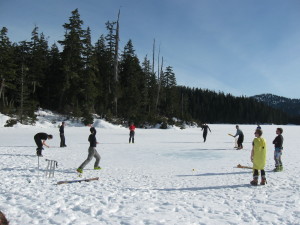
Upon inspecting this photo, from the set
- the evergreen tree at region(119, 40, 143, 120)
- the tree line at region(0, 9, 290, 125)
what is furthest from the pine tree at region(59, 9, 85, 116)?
the evergreen tree at region(119, 40, 143, 120)

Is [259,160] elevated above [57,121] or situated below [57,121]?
below

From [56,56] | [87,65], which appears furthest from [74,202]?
[56,56]

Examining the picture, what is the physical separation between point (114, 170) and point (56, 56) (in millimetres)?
37814

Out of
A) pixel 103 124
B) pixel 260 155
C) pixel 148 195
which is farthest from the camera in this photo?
pixel 103 124

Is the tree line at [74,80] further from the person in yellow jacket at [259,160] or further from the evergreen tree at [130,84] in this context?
the person in yellow jacket at [259,160]

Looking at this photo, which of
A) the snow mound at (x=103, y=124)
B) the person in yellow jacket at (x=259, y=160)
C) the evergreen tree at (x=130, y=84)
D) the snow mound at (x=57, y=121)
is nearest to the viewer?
the person in yellow jacket at (x=259, y=160)

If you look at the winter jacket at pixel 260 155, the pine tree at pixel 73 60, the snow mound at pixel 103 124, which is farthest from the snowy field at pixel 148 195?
the pine tree at pixel 73 60

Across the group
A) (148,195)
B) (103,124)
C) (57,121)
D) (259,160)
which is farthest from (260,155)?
(57,121)

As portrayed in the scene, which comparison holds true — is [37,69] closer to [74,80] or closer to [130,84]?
[74,80]

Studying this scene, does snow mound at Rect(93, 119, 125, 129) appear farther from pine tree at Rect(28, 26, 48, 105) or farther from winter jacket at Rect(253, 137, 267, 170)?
winter jacket at Rect(253, 137, 267, 170)

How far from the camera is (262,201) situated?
261 inches

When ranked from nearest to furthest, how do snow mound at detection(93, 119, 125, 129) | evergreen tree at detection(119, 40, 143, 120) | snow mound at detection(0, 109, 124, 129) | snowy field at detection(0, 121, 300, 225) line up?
1. snowy field at detection(0, 121, 300, 225)
2. snow mound at detection(0, 109, 124, 129)
3. snow mound at detection(93, 119, 125, 129)
4. evergreen tree at detection(119, 40, 143, 120)

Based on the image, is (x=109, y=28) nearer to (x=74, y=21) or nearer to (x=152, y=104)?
(x=74, y=21)

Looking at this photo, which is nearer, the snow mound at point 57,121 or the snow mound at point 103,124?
the snow mound at point 57,121
